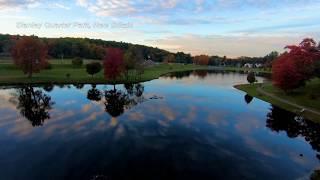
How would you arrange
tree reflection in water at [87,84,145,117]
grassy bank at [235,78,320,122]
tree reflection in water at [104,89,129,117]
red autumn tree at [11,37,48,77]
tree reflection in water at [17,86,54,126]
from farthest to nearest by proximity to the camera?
red autumn tree at [11,37,48,77]
grassy bank at [235,78,320,122]
tree reflection in water at [87,84,145,117]
tree reflection in water at [104,89,129,117]
tree reflection in water at [17,86,54,126]

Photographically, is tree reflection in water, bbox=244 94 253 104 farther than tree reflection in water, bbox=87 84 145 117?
Yes

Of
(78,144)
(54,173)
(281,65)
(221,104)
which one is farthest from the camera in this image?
(281,65)

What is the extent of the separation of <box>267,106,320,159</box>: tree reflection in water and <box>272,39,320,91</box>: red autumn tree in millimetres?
16816

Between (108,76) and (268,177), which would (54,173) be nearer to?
(268,177)

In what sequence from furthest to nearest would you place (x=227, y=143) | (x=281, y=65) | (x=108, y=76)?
(x=108, y=76), (x=281, y=65), (x=227, y=143)

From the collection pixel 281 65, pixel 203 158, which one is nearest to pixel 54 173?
pixel 203 158

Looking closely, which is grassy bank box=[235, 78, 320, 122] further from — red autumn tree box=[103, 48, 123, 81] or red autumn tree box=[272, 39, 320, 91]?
red autumn tree box=[103, 48, 123, 81]

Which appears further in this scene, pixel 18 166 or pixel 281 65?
pixel 281 65

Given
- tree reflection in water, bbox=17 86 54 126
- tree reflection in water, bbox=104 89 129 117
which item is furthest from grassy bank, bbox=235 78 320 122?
tree reflection in water, bbox=17 86 54 126

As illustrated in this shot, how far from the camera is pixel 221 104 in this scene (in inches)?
2741

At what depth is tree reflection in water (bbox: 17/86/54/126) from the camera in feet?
166

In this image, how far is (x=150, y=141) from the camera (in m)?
39.3

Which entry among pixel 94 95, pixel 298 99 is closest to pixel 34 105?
pixel 94 95

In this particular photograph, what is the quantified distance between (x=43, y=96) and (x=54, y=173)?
4644cm
